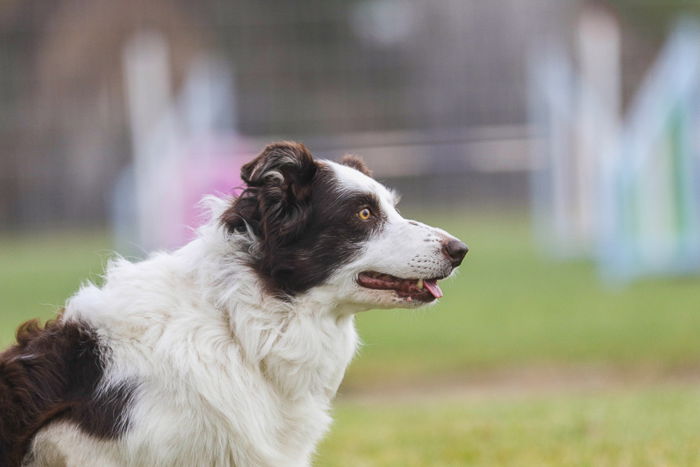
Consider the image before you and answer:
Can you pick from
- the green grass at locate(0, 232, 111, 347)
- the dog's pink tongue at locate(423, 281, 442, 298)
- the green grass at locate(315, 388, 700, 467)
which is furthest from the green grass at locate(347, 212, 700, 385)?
the dog's pink tongue at locate(423, 281, 442, 298)

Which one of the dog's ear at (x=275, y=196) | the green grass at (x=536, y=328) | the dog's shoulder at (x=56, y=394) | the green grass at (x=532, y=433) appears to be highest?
the dog's ear at (x=275, y=196)

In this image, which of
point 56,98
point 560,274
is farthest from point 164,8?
point 560,274

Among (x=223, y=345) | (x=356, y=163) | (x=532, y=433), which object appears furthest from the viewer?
(x=532, y=433)

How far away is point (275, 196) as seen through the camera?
411 cm

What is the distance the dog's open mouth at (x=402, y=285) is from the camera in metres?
4.20

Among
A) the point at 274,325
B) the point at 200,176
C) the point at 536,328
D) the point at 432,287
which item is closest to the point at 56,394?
the point at 274,325

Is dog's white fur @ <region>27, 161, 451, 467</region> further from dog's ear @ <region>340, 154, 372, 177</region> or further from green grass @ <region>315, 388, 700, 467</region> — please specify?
green grass @ <region>315, 388, 700, 467</region>

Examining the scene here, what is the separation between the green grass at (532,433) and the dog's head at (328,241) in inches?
72.0

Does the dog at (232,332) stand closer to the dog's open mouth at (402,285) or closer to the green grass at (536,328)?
the dog's open mouth at (402,285)

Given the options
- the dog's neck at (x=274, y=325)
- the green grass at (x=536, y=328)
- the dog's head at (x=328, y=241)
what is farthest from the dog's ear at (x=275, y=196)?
the green grass at (x=536, y=328)

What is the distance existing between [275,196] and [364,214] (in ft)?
1.31

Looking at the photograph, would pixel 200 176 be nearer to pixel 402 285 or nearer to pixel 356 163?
pixel 356 163

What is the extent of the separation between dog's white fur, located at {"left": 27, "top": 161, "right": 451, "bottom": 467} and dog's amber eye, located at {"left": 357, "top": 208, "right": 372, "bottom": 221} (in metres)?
0.09

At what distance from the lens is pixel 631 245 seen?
46.7 feet
